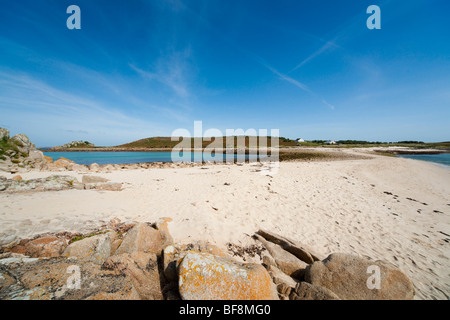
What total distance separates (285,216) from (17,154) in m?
25.8

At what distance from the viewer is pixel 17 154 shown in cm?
1611

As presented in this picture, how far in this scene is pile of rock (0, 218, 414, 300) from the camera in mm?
2393

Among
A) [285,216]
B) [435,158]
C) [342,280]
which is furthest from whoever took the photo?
[435,158]

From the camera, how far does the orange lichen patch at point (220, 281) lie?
2426 millimetres

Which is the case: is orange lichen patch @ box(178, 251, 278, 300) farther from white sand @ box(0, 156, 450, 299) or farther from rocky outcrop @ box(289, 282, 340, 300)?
white sand @ box(0, 156, 450, 299)

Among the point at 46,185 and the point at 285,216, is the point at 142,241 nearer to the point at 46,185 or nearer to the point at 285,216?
the point at 285,216

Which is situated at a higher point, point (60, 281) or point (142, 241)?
point (60, 281)

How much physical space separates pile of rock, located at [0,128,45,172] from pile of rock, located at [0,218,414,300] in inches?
708

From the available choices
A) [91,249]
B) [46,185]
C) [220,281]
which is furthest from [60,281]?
[46,185]

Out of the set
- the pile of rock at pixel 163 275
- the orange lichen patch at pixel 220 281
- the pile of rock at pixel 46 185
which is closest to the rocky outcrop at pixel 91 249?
the pile of rock at pixel 163 275

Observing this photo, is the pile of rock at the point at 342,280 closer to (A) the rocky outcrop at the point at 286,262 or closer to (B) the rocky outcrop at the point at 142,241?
(A) the rocky outcrop at the point at 286,262

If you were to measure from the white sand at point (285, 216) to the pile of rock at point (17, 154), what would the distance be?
12.0 metres
